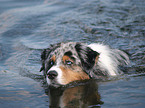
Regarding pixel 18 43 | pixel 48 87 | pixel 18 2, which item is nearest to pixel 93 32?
pixel 18 43

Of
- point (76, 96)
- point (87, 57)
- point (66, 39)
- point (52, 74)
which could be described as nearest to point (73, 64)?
point (87, 57)

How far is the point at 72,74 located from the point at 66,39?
3.70m

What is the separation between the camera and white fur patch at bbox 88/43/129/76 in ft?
19.5

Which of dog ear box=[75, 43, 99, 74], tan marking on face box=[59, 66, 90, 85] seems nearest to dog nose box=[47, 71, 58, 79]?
tan marking on face box=[59, 66, 90, 85]

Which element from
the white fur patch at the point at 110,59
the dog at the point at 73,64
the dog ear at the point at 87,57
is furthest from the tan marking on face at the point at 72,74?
the white fur patch at the point at 110,59

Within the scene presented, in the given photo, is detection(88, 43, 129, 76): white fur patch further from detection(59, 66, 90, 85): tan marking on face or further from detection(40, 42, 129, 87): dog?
detection(59, 66, 90, 85): tan marking on face

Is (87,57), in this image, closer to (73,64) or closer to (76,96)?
(73,64)

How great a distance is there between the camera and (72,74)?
5301 millimetres

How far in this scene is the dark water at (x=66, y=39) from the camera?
4609 millimetres

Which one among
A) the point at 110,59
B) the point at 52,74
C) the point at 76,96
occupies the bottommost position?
the point at 76,96

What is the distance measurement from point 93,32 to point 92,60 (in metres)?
3.77

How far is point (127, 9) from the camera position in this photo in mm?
11375

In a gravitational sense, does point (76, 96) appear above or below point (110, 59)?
below

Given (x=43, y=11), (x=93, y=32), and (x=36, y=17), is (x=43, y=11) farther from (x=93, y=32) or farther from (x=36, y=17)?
(x=93, y=32)
